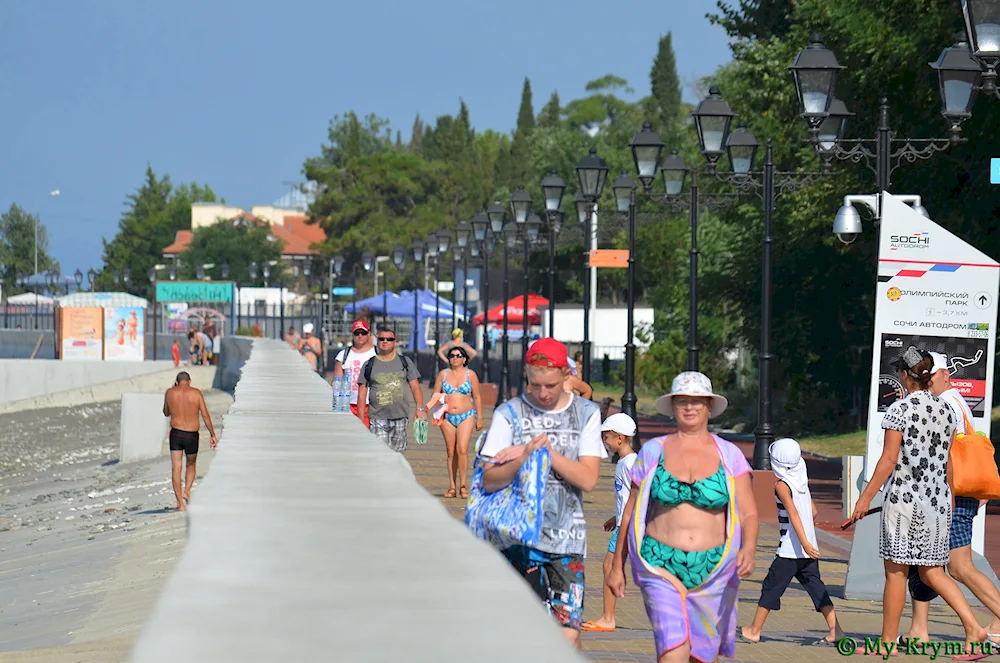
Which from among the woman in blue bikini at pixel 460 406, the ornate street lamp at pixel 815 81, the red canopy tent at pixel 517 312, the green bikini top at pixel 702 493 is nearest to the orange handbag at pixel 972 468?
the green bikini top at pixel 702 493

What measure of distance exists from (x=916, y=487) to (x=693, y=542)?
254cm

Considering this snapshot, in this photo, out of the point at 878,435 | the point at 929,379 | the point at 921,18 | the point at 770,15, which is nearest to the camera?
the point at 929,379

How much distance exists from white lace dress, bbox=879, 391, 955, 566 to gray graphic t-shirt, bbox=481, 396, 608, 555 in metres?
2.44

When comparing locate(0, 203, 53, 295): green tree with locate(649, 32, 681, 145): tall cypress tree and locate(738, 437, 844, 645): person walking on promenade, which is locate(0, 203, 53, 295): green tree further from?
locate(738, 437, 844, 645): person walking on promenade

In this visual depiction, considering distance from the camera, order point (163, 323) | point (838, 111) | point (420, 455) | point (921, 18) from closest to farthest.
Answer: point (838, 111), point (921, 18), point (420, 455), point (163, 323)

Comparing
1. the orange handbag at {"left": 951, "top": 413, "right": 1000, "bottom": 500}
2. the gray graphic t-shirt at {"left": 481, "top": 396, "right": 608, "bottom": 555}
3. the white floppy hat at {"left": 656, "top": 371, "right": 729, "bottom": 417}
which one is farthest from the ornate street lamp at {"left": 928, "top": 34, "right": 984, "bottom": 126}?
the gray graphic t-shirt at {"left": 481, "top": 396, "right": 608, "bottom": 555}

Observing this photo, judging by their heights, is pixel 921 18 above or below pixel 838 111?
above

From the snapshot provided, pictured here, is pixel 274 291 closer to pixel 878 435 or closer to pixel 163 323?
pixel 163 323

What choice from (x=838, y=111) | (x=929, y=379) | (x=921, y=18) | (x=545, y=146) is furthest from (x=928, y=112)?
(x=545, y=146)

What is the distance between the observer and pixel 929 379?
8984 millimetres

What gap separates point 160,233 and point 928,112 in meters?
154

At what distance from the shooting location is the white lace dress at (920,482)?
8859 mm

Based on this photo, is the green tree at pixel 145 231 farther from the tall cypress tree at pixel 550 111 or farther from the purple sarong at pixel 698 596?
the purple sarong at pixel 698 596

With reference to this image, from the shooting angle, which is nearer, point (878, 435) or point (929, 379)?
point (929, 379)
